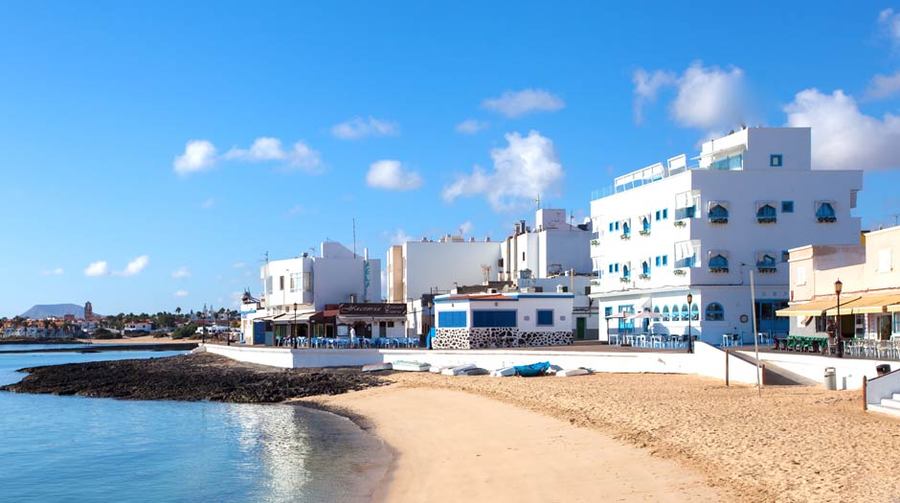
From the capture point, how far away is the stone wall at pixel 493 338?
5003 cm

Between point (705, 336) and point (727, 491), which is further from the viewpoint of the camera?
point (705, 336)

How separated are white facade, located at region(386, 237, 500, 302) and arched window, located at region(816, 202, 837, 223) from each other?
1328 inches

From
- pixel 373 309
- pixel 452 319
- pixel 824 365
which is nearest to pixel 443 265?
pixel 373 309

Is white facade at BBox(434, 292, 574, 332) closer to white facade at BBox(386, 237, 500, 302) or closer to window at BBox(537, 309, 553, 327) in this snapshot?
window at BBox(537, 309, 553, 327)

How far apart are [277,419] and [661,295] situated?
23.3 metres

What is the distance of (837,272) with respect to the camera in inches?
1421

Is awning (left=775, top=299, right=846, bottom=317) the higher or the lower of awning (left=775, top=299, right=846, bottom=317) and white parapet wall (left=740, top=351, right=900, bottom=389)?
the higher

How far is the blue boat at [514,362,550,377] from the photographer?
132ft

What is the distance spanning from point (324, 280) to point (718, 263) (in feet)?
130

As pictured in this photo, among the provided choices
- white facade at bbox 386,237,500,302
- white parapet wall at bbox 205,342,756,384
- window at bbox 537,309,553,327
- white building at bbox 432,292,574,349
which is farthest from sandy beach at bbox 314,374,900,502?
white facade at bbox 386,237,500,302

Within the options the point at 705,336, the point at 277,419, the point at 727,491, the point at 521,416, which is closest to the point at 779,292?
the point at 705,336

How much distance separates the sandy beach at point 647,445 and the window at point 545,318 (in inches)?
656

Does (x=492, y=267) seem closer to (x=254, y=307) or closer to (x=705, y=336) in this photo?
(x=254, y=307)

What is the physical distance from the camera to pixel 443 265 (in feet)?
256
